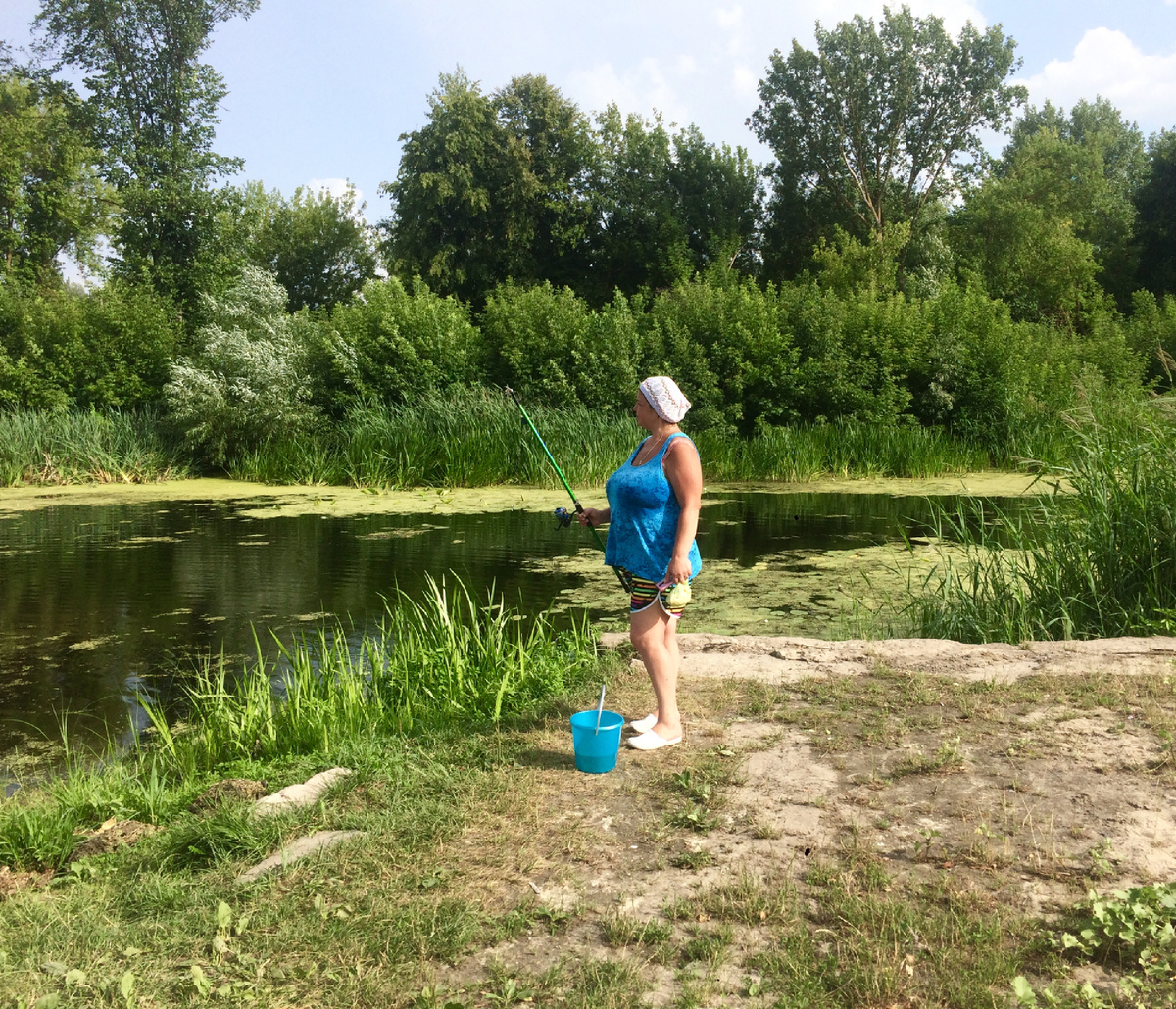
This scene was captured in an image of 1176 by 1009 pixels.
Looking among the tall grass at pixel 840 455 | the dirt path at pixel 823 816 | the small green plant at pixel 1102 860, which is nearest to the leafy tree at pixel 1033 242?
the tall grass at pixel 840 455

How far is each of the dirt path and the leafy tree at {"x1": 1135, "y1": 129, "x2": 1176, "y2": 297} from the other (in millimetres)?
34664

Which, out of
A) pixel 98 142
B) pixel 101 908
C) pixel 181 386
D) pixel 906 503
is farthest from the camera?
pixel 98 142

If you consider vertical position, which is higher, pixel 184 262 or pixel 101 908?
pixel 184 262

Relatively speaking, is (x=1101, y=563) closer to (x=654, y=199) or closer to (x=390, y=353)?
(x=390, y=353)

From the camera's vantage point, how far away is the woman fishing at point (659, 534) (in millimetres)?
3828

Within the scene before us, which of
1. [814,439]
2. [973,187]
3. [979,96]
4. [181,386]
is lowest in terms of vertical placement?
[814,439]

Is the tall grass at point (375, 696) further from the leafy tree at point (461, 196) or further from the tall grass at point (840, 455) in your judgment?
the leafy tree at point (461, 196)

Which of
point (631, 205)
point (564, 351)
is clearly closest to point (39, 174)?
point (631, 205)

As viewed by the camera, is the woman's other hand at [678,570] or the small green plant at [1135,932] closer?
the small green plant at [1135,932]

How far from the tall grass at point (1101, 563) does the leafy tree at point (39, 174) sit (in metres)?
30.7

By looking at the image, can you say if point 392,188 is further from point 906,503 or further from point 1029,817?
point 1029,817

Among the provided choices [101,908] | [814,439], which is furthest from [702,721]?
[814,439]

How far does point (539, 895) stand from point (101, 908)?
52.6 inches

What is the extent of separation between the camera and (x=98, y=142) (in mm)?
31500
